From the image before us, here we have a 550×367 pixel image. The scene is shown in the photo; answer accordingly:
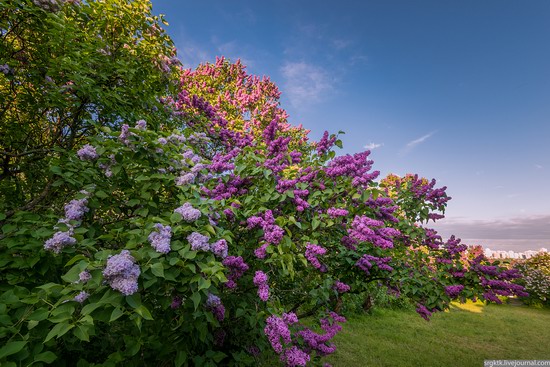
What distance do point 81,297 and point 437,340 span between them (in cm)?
996

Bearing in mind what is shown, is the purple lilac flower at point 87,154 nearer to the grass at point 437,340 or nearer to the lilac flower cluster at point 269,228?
the lilac flower cluster at point 269,228

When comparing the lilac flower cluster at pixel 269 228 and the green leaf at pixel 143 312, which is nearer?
the green leaf at pixel 143 312

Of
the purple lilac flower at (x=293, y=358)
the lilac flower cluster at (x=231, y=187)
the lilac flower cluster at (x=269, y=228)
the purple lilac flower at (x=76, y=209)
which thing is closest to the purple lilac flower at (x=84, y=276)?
the purple lilac flower at (x=76, y=209)

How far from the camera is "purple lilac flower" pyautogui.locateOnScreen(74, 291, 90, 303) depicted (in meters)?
1.65

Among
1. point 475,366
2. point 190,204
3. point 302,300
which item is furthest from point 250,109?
point 475,366

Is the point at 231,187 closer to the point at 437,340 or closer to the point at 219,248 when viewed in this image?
the point at 219,248

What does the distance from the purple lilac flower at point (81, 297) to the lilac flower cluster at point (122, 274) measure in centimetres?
14

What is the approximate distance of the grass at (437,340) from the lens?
21.7 feet

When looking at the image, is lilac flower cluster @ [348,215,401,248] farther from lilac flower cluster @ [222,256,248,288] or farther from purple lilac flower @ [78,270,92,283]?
purple lilac flower @ [78,270,92,283]

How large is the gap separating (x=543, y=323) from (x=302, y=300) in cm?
1386

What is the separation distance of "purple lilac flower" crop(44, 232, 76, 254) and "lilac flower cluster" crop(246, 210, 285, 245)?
4.86 feet

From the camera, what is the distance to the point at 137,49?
4898 millimetres

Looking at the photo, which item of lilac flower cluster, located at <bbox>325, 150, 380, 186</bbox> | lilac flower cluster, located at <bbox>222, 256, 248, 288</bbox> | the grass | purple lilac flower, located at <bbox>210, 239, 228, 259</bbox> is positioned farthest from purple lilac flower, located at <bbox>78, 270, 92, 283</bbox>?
the grass

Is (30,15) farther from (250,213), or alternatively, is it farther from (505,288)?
(505,288)
